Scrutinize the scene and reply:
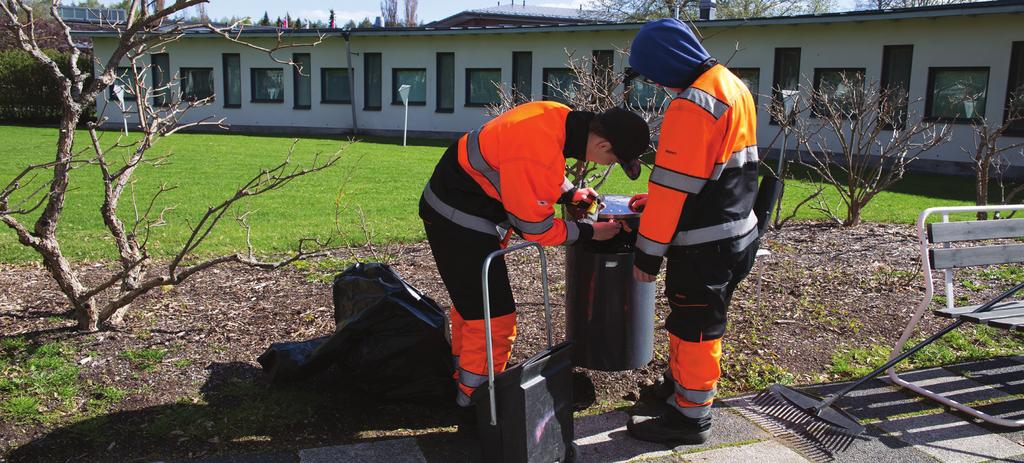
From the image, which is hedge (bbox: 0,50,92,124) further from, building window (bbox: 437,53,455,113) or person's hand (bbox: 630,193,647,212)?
person's hand (bbox: 630,193,647,212)

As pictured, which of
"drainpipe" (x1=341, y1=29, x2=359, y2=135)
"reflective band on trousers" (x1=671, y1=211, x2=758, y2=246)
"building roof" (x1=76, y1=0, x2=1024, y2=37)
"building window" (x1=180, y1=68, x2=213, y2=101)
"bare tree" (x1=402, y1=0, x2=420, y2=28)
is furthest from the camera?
"bare tree" (x1=402, y1=0, x2=420, y2=28)


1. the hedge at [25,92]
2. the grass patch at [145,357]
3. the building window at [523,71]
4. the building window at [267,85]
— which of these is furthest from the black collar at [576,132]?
the hedge at [25,92]

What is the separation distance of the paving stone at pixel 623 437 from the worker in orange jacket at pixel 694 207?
0.22 ft

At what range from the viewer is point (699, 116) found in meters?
3.31

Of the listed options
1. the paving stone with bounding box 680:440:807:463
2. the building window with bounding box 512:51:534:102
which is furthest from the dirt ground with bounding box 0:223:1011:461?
the building window with bounding box 512:51:534:102

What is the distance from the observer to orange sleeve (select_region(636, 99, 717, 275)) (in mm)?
3324

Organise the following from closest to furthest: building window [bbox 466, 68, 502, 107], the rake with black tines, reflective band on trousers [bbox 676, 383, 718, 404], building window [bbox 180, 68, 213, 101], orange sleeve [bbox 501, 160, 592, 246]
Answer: orange sleeve [bbox 501, 160, 592, 246]
reflective band on trousers [bbox 676, 383, 718, 404]
the rake with black tines
building window [bbox 466, 68, 502, 107]
building window [bbox 180, 68, 213, 101]

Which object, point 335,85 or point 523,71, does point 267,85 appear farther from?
point 523,71

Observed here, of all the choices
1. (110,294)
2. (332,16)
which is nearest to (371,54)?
(332,16)

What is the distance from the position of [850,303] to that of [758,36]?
15113mm

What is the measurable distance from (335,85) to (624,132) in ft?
79.9

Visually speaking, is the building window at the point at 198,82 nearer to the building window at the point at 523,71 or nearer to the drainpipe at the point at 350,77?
the drainpipe at the point at 350,77

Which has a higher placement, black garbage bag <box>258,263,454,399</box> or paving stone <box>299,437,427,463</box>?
black garbage bag <box>258,263,454,399</box>

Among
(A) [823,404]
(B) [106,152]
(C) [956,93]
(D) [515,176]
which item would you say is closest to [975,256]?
(A) [823,404]
